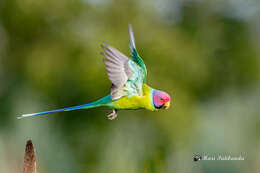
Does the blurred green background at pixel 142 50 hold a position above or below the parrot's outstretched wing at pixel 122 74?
above

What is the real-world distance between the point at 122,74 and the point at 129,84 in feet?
0.40

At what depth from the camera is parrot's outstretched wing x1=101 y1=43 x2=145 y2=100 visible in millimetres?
2857

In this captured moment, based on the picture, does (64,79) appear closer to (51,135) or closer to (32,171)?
(51,135)

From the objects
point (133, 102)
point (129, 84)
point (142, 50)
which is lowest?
point (133, 102)

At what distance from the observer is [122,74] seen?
9.57ft

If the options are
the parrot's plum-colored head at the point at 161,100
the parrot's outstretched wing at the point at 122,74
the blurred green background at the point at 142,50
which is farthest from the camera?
the blurred green background at the point at 142,50

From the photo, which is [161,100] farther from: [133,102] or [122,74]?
[122,74]

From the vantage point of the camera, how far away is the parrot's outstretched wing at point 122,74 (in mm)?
2857

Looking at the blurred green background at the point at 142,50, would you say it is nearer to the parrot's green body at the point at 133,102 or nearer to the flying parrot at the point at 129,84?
the parrot's green body at the point at 133,102

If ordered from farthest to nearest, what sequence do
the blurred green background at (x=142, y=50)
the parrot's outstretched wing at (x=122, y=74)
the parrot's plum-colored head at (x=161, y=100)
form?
1. the blurred green background at (x=142, y=50)
2. the parrot's plum-colored head at (x=161, y=100)
3. the parrot's outstretched wing at (x=122, y=74)

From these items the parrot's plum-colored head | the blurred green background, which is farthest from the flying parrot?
the blurred green background

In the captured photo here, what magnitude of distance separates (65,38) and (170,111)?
3817mm

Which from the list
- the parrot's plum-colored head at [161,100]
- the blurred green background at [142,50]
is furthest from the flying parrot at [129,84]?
the blurred green background at [142,50]

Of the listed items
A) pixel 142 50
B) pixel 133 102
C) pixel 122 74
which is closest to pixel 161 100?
pixel 133 102
